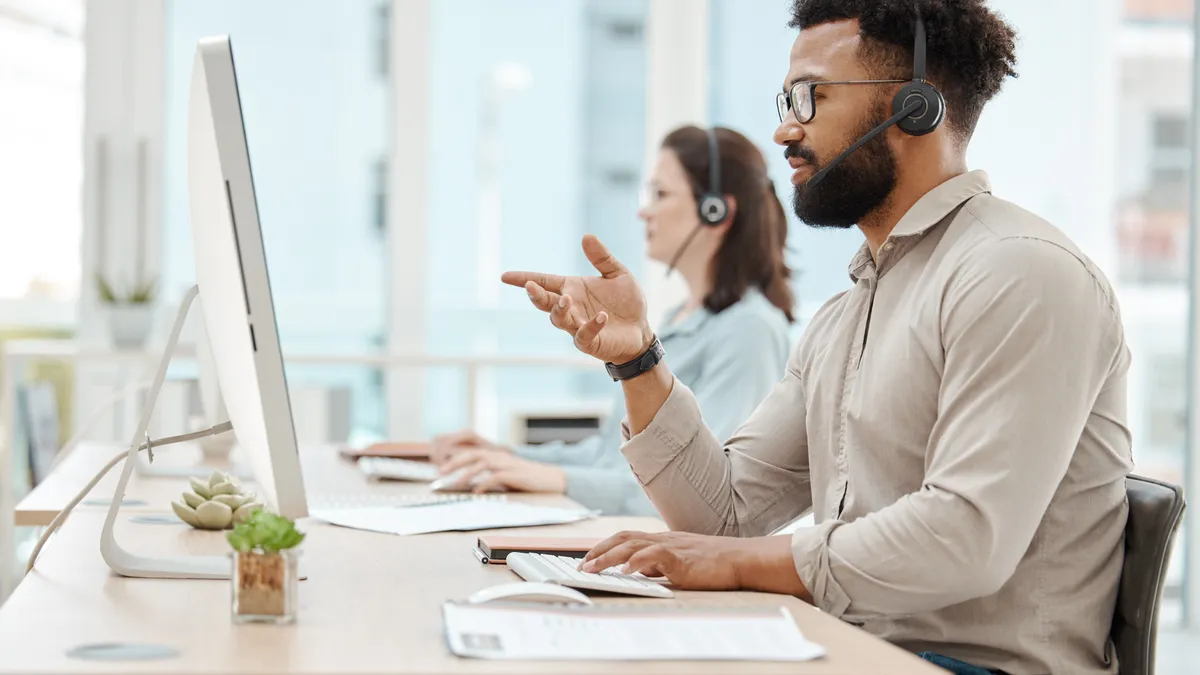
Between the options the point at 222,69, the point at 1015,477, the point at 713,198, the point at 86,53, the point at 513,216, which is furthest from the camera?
the point at 513,216

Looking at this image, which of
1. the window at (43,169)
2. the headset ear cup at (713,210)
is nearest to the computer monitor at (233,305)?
the headset ear cup at (713,210)

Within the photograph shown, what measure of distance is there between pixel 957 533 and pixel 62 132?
3.48 m

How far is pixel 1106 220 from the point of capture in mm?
4180

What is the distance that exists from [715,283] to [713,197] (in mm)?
183

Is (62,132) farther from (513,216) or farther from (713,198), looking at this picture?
(713,198)

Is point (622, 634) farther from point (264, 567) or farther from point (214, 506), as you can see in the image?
point (214, 506)

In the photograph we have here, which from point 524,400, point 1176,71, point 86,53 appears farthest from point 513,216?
point 1176,71

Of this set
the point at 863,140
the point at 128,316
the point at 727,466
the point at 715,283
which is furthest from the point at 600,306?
the point at 128,316

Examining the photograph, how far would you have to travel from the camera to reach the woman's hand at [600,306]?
1.49 metres

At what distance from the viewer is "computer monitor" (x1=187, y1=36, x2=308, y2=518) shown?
1.03m

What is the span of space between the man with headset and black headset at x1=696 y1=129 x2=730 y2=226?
92 centimetres

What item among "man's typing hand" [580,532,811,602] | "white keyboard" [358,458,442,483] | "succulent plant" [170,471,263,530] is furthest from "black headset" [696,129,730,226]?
"man's typing hand" [580,532,811,602]

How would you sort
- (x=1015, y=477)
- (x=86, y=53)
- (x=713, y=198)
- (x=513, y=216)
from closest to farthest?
(x=1015, y=477)
(x=713, y=198)
(x=86, y=53)
(x=513, y=216)

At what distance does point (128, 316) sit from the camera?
144 inches
